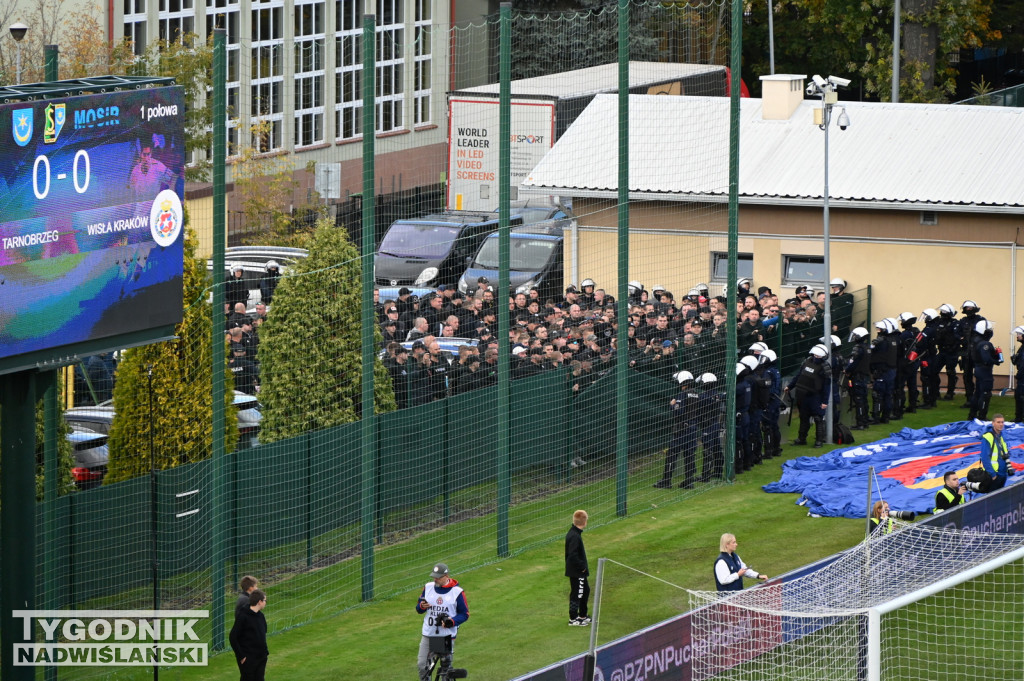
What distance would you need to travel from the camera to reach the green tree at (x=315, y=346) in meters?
18.3

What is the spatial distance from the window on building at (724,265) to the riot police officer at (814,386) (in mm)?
2593

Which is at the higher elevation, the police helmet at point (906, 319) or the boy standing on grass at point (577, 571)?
the police helmet at point (906, 319)

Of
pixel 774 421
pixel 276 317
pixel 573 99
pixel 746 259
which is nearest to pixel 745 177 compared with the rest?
pixel 746 259

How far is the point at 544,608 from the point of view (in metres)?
17.6

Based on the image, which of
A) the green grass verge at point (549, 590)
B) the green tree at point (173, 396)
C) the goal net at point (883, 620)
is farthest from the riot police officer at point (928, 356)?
the green tree at point (173, 396)

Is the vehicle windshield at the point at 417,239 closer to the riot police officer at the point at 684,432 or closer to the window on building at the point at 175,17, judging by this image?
the riot police officer at the point at 684,432

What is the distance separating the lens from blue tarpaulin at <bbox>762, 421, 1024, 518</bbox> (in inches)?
835

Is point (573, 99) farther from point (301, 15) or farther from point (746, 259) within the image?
point (301, 15)

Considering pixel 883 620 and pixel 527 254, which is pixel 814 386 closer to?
pixel 527 254

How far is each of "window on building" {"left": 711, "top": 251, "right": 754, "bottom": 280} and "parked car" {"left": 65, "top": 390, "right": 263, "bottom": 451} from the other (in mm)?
9538

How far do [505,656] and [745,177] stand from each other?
1547 centimetres

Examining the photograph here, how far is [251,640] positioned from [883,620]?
5.82m

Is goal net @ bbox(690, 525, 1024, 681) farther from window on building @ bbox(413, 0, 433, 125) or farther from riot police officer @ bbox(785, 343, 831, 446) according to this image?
riot police officer @ bbox(785, 343, 831, 446)

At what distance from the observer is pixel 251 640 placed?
1420 cm
